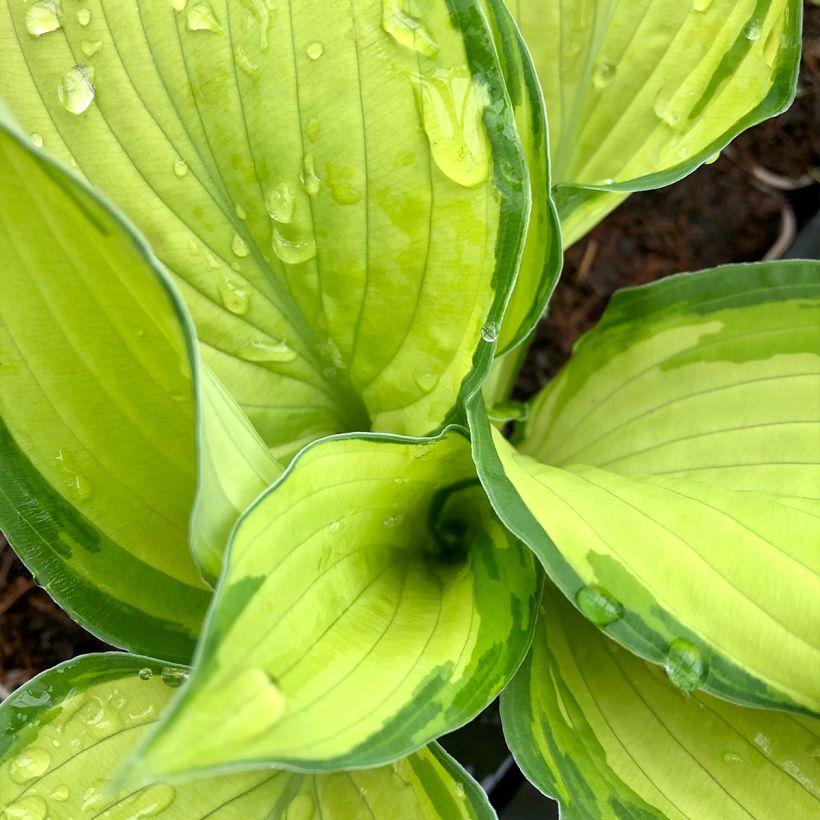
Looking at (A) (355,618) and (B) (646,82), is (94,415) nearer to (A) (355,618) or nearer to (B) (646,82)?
(A) (355,618)

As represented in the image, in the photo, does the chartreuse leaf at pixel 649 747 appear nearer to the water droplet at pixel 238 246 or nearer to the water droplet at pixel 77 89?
the water droplet at pixel 238 246

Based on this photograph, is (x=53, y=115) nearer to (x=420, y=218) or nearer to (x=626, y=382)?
(x=420, y=218)

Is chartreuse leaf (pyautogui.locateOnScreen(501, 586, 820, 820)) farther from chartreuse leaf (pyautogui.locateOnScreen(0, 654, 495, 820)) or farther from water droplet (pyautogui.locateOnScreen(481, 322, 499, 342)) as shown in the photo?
water droplet (pyautogui.locateOnScreen(481, 322, 499, 342))

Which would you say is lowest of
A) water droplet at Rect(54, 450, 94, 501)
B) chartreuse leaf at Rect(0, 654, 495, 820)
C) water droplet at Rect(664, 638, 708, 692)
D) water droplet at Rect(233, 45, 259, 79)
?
chartreuse leaf at Rect(0, 654, 495, 820)

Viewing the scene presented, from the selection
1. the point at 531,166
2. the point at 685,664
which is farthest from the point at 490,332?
the point at 685,664

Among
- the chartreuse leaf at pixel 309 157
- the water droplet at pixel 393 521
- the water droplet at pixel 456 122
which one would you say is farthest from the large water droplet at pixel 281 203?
the water droplet at pixel 393 521

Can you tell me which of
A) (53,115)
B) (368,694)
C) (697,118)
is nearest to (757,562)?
(368,694)

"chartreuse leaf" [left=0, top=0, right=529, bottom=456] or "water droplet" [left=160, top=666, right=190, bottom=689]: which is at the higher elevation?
"chartreuse leaf" [left=0, top=0, right=529, bottom=456]

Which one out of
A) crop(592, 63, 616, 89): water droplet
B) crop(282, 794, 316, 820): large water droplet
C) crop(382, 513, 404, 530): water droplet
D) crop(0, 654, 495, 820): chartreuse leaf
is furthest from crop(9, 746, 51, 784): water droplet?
crop(592, 63, 616, 89): water droplet
